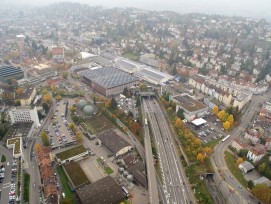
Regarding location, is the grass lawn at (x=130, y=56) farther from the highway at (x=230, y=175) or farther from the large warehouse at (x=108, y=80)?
the highway at (x=230, y=175)

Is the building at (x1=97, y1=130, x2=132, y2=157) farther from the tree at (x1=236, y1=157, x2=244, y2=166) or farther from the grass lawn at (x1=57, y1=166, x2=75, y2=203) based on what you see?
the tree at (x1=236, y1=157, x2=244, y2=166)

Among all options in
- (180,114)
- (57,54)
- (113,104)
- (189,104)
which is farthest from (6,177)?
(57,54)

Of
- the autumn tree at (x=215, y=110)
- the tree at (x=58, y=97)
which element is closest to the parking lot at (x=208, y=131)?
the autumn tree at (x=215, y=110)

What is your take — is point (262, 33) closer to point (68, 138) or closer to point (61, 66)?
point (61, 66)

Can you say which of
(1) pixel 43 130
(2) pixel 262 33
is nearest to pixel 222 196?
(1) pixel 43 130

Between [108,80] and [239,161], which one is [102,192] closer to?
[239,161]

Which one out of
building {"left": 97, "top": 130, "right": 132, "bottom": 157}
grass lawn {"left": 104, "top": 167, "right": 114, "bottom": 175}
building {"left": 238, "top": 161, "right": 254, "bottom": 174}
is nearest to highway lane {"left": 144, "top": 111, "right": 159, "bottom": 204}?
building {"left": 97, "top": 130, "right": 132, "bottom": 157}
